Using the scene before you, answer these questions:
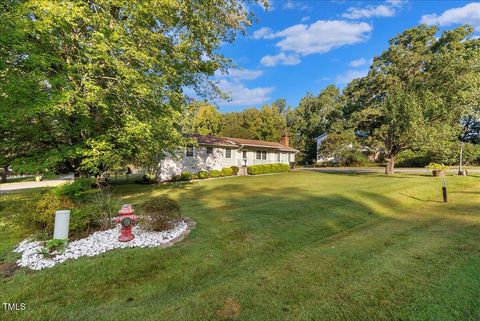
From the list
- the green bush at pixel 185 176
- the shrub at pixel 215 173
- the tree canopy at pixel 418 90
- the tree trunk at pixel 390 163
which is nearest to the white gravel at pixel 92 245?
the green bush at pixel 185 176

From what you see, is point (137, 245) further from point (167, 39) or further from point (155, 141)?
point (167, 39)

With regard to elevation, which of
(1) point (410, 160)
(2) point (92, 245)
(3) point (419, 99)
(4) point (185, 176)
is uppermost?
(3) point (419, 99)

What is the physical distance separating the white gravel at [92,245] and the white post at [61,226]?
27cm

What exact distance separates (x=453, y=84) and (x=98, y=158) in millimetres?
23832

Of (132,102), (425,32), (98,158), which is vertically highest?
(425,32)

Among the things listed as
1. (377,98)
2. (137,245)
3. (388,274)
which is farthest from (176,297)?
(377,98)

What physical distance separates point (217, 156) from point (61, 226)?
1925 centimetres

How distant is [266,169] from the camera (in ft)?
88.1

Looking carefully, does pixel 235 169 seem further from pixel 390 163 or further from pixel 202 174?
pixel 390 163

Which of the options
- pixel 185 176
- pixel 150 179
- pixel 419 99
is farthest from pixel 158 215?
pixel 419 99

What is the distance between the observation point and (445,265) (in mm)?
4184

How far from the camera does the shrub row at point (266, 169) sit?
25.5m

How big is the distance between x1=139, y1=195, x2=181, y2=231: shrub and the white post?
158 cm

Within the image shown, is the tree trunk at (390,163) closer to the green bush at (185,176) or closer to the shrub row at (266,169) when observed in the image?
the shrub row at (266,169)
